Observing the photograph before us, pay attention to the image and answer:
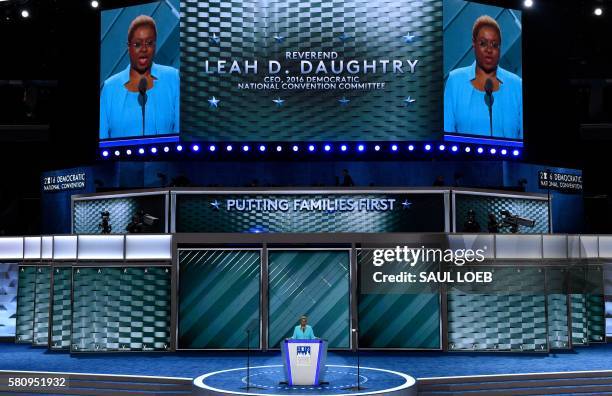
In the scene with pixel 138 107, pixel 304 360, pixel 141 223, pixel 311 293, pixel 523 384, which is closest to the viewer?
pixel 304 360

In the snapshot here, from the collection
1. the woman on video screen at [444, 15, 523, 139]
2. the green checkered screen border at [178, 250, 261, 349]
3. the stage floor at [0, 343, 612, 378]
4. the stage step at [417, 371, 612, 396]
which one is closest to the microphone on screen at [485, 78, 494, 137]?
the woman on video screen at [444, 15, 523, 139]

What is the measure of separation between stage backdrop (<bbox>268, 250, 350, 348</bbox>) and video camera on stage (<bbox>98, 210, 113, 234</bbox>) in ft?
16.2

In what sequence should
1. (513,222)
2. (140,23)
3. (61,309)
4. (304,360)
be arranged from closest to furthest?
(304,360)
(61,309)
(513,222)
(140,23)

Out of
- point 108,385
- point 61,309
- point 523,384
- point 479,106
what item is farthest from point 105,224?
point 523,384

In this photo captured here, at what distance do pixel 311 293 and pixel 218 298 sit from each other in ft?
7.97

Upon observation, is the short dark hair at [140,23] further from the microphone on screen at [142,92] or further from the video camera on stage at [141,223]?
the video camera on stage at [141,223]

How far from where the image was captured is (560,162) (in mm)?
26078

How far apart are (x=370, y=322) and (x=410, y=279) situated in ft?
5.04

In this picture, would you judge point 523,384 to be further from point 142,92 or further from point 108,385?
point 142,92

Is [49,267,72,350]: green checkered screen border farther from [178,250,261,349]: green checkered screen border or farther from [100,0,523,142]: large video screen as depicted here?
[100,0,523,142]: large video screen

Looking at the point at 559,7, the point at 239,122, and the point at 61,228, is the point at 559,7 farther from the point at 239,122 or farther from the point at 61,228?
the point at 61,228

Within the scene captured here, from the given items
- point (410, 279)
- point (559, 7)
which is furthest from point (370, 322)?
point (559, 7)

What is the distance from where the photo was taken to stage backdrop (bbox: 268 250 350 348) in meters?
19.7

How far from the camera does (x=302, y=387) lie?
1392cm
